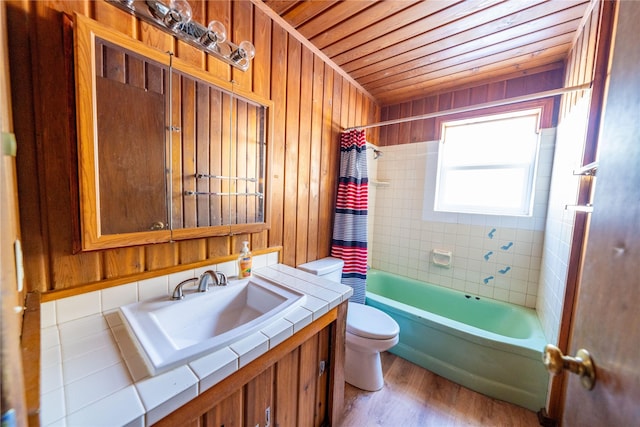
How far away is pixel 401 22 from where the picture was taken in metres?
1.43

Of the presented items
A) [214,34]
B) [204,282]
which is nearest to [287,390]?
[204,282]

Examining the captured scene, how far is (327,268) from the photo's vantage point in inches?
68.5

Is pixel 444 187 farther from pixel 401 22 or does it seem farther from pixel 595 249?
pixel 595 249

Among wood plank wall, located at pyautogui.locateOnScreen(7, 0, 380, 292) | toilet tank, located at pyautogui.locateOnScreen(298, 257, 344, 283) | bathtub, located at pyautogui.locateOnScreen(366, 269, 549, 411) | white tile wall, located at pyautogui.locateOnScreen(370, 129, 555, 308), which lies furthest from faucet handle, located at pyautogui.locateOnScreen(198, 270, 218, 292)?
white tile wall, located at pyautogui.locateOnScreen(370, 129, 555, 308)

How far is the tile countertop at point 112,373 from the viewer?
512 millimetres

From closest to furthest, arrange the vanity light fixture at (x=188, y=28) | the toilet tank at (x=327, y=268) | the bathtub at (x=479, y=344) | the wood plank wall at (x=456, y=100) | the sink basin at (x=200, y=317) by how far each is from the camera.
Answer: the sink basin at (x=200, y=317), the vanity light fixture at (x=188, y=28), the bathtub at (x=479, y=344), the toilet tank at (x=327, y=268), the wood plank wall at (x=456, y=100)

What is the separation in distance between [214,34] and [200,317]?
1285 millimetres

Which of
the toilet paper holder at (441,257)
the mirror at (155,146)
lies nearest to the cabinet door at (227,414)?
the mirror at (155,146)

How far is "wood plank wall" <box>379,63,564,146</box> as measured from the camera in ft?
6.09

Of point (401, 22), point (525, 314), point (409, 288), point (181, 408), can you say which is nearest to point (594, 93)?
point (401, 22)

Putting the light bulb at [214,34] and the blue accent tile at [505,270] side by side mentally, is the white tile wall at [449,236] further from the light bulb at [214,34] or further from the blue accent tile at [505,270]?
the light bulb at [214,34]

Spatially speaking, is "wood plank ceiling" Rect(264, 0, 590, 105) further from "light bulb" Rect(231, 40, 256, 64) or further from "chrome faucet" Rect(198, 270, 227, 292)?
"chrome faucet" Rect(198, 270, 227, 292)

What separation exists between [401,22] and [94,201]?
1827 millimetres

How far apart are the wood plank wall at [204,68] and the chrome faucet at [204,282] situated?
13cm
